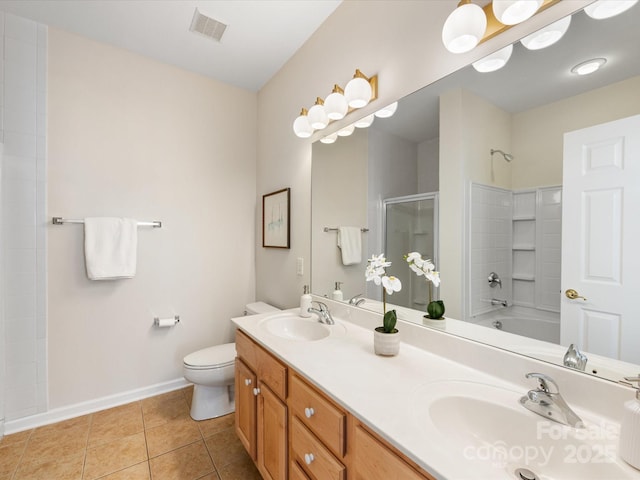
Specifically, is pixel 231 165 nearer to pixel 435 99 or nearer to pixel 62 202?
pixel 62 202

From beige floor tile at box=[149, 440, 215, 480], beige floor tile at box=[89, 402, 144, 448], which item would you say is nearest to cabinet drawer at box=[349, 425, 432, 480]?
beige floor tile at box=[149, 440, 215, 480]

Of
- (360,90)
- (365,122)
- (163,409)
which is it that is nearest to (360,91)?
(360,90)

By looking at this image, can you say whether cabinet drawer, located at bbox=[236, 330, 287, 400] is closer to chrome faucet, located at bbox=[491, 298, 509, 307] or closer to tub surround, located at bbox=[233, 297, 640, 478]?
tub surround, located at bbox=[233, 297, 640, 478]

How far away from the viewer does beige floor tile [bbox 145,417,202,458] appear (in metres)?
1.71

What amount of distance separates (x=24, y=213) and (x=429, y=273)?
2462 millimetres

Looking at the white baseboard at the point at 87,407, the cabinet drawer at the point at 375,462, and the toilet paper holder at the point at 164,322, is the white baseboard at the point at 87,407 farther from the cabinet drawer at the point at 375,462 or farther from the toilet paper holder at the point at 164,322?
the cabinet drawer at the point at 375,462

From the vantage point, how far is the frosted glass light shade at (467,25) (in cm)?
97

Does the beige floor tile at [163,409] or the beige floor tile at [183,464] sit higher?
the beige floor tile at [183,464]

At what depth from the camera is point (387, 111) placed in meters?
1.44

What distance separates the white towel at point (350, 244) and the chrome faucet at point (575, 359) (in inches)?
37.2

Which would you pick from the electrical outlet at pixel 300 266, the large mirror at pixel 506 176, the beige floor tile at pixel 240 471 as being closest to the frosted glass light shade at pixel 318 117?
the large mirror at pixel 506 176

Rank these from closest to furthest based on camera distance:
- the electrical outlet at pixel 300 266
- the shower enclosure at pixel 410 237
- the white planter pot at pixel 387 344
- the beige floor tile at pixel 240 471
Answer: the white planter pot at pixel 387 344 → the shower enclosure at pixel 410 237 → the beige floor tile at pixel 240 471 → the electrical outlet at pixel 300 266

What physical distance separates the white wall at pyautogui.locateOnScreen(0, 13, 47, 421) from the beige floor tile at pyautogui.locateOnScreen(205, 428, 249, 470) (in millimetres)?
1206

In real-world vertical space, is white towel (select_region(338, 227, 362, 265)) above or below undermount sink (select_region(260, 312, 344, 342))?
above
